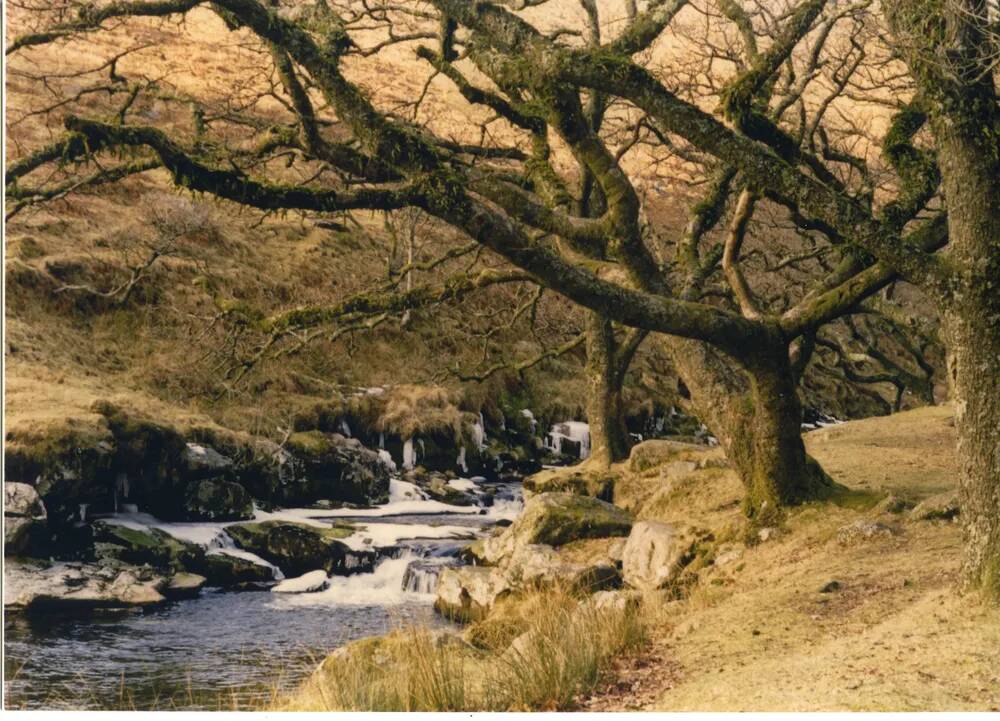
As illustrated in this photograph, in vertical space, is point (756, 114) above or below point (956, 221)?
above

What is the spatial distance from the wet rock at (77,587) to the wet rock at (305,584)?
1.15 m

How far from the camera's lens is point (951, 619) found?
16.4 ft

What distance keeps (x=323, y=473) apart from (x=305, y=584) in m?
3.62

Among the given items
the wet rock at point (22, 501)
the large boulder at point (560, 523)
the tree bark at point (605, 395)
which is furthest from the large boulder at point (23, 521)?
the tree bark at point (605, 395)

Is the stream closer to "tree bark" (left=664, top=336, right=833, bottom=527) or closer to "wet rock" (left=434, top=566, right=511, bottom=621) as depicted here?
"wet rock" (left=434, top=566, right=511, bottom=621)

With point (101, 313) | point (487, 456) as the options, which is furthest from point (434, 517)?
point (101, 313)

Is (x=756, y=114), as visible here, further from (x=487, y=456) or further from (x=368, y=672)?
(x=487, y=456)

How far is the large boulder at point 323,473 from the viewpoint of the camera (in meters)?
12.8

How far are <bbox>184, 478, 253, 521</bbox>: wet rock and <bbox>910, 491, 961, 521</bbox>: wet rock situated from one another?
752cm

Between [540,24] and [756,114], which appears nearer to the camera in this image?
[756,114]

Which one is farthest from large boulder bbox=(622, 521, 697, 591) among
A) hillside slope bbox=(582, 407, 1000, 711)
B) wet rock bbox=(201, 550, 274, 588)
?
wet rock bbox=(201, 550, 274, 588)

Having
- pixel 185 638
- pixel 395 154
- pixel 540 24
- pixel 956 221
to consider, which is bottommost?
pixel 185 638

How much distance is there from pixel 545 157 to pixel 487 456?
7692mm

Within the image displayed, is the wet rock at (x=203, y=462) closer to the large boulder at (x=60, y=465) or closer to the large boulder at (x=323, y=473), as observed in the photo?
the large boulder at (x=323, y=473)
